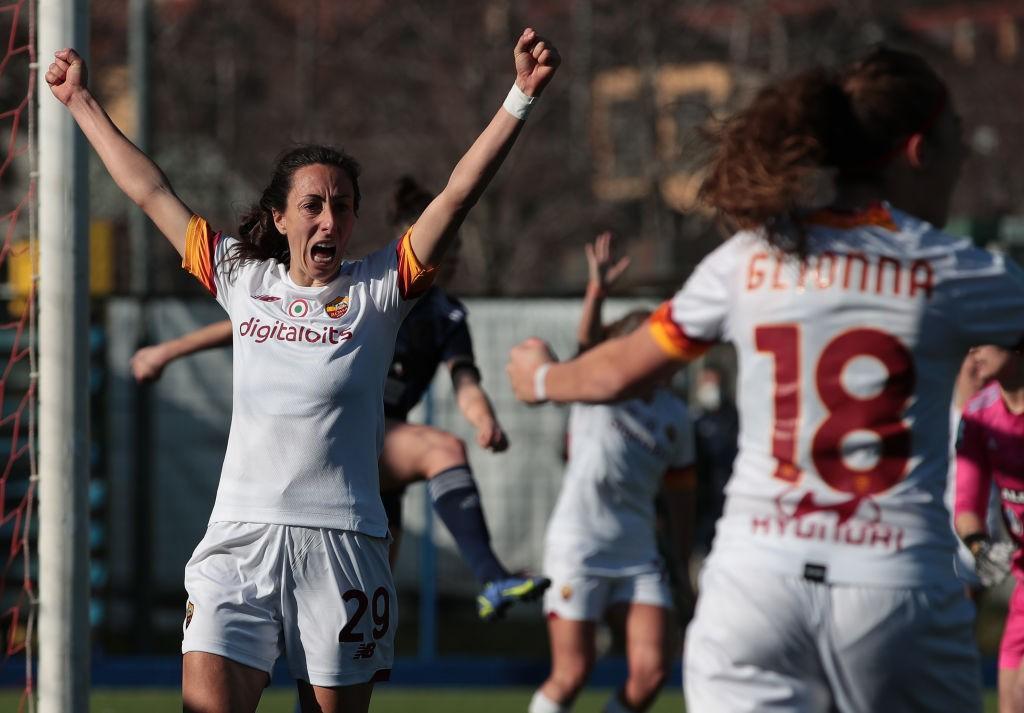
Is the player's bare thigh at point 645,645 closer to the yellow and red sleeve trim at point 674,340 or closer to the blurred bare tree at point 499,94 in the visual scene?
the yellow and red sleeve trim at point 674,340

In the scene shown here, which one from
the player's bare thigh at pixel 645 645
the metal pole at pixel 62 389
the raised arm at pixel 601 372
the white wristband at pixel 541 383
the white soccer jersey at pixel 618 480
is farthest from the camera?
the white soccer jersey at pixel 618 480

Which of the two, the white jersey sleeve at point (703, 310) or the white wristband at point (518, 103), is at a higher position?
the white wristband at point (518, 103)

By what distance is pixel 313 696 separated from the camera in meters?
3.96

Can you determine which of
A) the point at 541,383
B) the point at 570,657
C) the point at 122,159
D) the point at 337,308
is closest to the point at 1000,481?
the point at 570,657

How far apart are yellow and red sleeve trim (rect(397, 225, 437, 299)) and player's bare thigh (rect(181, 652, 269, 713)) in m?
1.03

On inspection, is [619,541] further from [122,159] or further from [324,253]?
[122,159]

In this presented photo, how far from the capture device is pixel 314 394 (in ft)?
12.9

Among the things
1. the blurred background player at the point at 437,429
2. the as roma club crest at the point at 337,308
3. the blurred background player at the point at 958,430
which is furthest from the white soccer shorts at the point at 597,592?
the as roma club crest at the point at 337,308

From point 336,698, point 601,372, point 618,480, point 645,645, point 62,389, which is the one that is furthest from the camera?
point 618,480

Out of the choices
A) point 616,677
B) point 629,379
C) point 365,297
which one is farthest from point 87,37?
point 616,677

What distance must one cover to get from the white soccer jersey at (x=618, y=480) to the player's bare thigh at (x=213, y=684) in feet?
11.1

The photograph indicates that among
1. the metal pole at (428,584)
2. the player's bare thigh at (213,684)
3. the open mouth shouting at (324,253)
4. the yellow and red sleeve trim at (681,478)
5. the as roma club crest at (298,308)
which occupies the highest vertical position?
the open mouth shouting at (324,253)

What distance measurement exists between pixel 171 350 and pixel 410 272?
1.47 m

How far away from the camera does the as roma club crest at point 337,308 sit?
402cm
